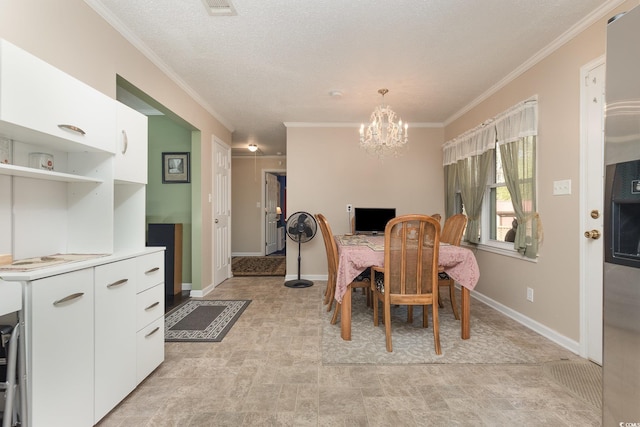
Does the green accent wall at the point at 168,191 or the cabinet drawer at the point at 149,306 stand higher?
the green accent wall at the point at 168,191

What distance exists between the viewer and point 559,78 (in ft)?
7.58

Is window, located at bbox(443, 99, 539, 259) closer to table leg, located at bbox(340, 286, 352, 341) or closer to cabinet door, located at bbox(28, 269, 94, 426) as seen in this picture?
table leg, located at bbox(340, 286, 352, 341)

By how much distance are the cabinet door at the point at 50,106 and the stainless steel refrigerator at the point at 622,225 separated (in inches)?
81.8

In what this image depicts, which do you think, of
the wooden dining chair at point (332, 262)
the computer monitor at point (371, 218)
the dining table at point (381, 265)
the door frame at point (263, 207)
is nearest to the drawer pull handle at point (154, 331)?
the dining table at point (381, 265)

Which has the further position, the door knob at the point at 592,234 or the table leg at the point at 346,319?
the table leg at the point at 346,319

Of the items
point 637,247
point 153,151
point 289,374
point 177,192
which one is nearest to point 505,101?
point 637,247

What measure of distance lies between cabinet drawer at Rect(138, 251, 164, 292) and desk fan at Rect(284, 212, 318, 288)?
7.82 feet

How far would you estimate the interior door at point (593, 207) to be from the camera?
6.48ft

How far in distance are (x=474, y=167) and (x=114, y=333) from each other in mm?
3725

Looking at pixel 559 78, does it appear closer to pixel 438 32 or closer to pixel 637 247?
pixel 438 32

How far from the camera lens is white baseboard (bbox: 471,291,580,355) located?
86.2 inches

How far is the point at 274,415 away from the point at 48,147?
185 centimetres

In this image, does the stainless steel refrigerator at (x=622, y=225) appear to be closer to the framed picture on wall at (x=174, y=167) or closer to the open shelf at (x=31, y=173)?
the open shelf at (x=31, y=173)

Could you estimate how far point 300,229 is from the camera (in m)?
4.17
